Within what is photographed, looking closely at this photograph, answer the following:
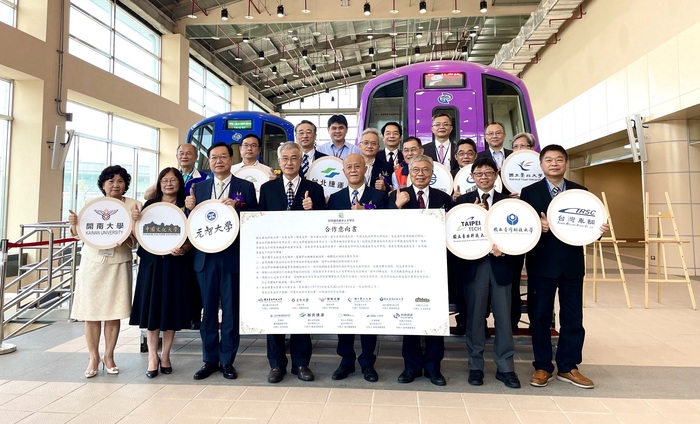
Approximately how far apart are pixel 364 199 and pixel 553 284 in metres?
1.45

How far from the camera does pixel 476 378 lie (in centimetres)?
288

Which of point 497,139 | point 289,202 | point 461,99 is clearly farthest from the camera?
point 461,99

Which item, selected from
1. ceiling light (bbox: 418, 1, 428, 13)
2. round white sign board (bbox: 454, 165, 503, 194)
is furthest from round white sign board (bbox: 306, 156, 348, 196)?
ceiling light (bbox: 418, 1, 428, 13)

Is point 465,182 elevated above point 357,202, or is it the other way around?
point 465,182

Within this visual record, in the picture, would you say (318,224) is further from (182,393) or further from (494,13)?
(494,13)

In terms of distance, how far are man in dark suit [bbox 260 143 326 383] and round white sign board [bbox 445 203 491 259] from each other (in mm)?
991

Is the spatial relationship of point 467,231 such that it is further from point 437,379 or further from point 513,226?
point 437,379

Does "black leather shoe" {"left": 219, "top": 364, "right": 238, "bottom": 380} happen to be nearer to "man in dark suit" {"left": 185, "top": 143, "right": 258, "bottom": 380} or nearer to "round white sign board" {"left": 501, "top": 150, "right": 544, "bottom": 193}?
"man in dark suit" {"left": 185, "top": 143, "right": 258, "bottom": 380}

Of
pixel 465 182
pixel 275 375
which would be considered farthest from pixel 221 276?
pixel 465 182

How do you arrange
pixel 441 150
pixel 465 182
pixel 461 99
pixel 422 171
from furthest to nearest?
pixel 461 99, pixel 441 150, pixel 465 182, pixel 422 171

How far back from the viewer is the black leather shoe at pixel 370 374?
116 inches

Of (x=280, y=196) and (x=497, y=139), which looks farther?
(x=497, y=139)

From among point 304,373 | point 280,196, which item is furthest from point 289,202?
point 304,373

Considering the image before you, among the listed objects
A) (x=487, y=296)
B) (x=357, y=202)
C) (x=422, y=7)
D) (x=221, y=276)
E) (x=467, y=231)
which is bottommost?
(x=487, y=296)
